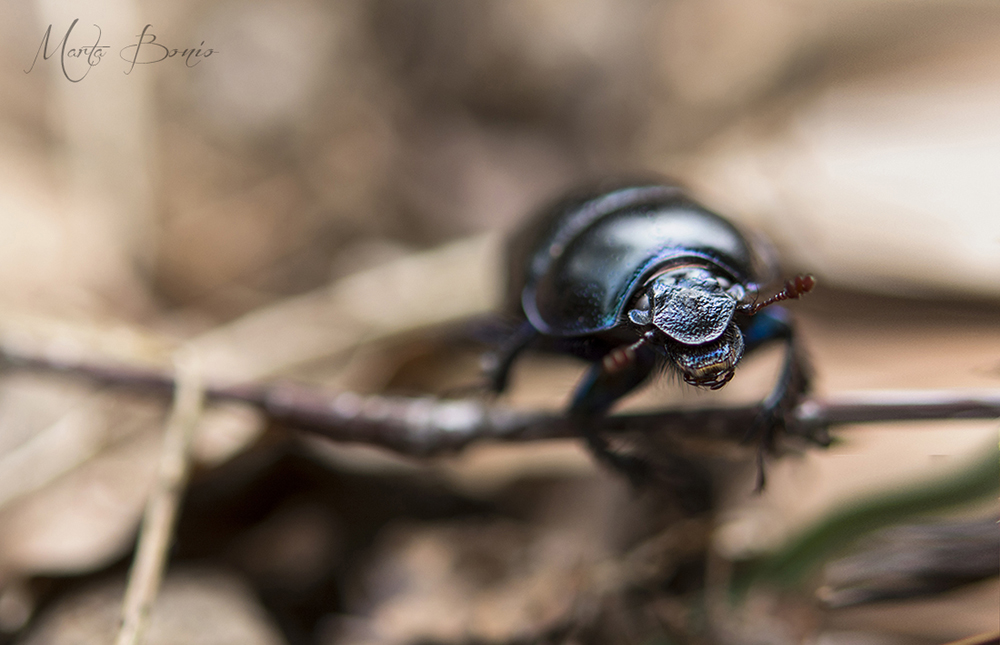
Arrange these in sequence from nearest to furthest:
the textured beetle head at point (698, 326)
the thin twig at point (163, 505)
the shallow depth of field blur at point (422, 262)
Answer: the textured beetle head at point (698, 326) < the thin twig at point (163, 505) < the shallow depth of field blur at point (422, 262)

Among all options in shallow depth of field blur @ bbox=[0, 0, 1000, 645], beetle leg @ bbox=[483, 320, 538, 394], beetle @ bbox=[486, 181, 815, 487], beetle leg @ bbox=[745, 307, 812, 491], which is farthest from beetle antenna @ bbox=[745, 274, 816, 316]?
beetle leg @ bbox=[483, 320, 538, 394]

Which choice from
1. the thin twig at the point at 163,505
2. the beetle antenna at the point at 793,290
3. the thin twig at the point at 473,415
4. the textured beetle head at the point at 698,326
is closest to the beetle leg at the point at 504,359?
the thin twig at the point at 473,415

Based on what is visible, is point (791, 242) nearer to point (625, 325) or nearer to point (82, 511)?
point (625, 325)

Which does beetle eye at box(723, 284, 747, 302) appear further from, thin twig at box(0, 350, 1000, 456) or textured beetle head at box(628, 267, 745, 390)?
thin twig at box(0, 350, 1000, 456)
